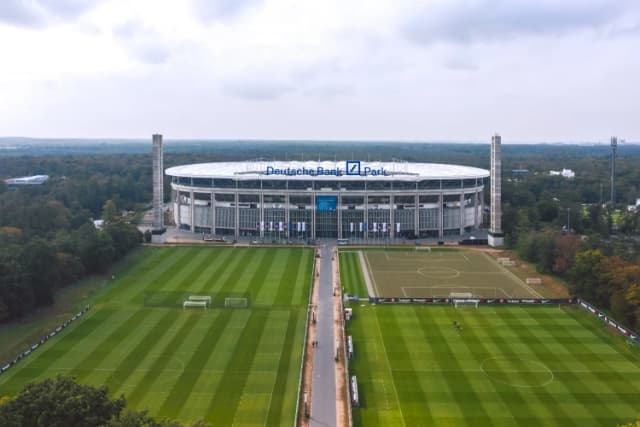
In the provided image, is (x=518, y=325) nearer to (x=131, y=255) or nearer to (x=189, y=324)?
(x=189, y=324)

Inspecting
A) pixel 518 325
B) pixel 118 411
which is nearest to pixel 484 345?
pixel 518 325

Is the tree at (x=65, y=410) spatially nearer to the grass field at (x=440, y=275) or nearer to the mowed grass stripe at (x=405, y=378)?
the mowed grass stripe at (x=405, y=378)

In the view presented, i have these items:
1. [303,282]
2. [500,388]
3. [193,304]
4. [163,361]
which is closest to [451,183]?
[303,282]

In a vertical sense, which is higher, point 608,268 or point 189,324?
point 608,268

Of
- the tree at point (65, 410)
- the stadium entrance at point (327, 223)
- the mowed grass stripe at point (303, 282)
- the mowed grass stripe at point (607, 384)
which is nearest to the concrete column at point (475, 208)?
the stadium entrance at point (327, 223)

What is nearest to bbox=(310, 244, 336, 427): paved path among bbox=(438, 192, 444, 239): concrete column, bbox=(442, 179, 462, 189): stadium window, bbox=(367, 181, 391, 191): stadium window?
bbox=(367, 181, 391, 191): stadium window

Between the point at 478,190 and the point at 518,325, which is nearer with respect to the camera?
the point at 518,325

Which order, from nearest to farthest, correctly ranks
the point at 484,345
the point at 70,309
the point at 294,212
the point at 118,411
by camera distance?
the point at 118,411
the point at 484,345
the point at 70,309
the point at 294,212

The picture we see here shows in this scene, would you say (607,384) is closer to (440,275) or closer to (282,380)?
(282,380)
